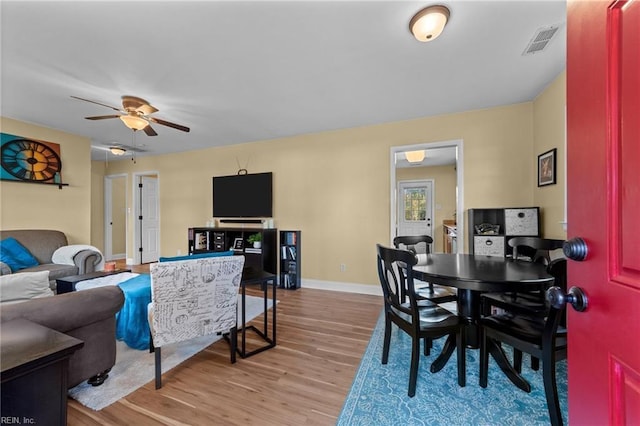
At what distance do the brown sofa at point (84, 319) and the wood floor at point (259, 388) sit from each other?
220mm

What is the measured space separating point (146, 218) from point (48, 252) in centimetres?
256

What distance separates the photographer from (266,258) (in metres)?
4.35

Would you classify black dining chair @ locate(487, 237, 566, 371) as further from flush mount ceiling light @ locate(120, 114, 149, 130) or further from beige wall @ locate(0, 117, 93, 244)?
beige wall @ locate(0, 117, 93, 244)

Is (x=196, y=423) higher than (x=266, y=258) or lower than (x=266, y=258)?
lower

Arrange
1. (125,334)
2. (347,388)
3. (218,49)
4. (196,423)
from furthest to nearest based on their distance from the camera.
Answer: (125,334)
(218,49)
(347,388)
(196,423)

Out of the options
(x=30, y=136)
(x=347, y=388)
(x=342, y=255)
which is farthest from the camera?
(x=342, y=255)

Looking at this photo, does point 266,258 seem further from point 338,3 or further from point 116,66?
point 338,3

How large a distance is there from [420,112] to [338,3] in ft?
6.97

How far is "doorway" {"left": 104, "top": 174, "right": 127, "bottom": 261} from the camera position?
647 centimetres

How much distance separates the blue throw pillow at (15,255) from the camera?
3144mm

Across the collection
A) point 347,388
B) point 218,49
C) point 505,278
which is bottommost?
point 347,388

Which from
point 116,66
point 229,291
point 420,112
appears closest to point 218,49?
point 116,66

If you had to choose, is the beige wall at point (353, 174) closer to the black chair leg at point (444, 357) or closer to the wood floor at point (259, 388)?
the wood floor at point (259, 388)

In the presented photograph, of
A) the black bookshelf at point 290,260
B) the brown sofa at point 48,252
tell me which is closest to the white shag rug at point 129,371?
the brown sofa at point 48,252
